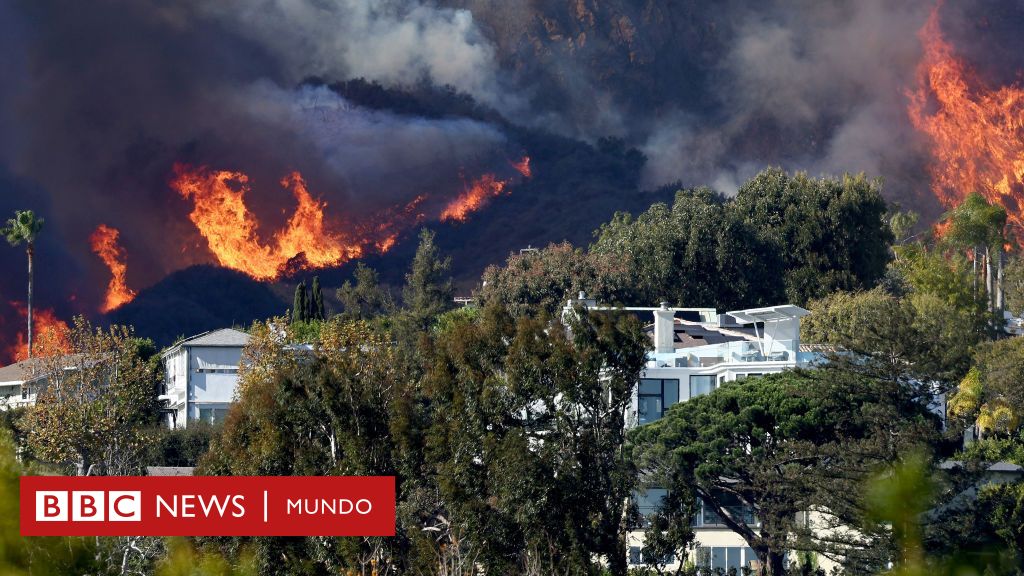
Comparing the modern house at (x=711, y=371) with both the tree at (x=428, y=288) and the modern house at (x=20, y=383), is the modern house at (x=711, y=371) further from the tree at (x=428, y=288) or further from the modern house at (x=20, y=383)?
the modern house at (x=20, y=383)

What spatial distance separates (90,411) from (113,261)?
165 ft

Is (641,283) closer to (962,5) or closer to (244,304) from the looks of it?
(244,304)

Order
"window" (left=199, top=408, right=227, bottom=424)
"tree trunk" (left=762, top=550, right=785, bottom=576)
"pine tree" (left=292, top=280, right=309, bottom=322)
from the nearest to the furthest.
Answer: "tree trunk" (left=762, top=550, right=785, bottom=576), "window" (left=199, top=408, right=227, bottom=424), "pine tree" (left=292, top=280, right=309, bottom=322)

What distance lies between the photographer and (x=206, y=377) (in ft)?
310

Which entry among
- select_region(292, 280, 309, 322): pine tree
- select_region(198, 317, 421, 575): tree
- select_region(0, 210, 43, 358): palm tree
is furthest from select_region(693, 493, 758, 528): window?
select_region(0, 210, 43, 358): palm tree

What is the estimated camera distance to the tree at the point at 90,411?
71.5m

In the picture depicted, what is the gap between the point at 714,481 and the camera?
57031mm

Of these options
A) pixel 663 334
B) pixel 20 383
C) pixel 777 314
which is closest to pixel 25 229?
pixel 20 383

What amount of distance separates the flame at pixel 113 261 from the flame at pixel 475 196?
32.8 m

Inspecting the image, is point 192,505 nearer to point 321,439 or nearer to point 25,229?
point 321,439

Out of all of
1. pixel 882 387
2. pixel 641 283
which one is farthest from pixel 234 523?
pixel 641 283

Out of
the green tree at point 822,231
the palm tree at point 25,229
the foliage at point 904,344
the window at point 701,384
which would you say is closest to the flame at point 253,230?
the palm tree at point 25,229

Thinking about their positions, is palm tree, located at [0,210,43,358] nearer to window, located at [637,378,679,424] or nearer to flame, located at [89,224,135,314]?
flame, located at [89,224,135,314]

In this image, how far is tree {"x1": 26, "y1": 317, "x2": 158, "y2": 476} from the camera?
235ft
